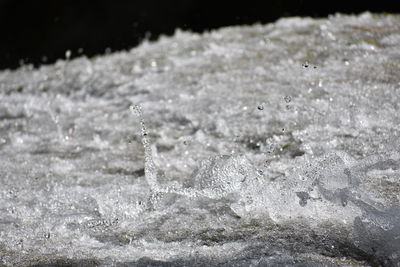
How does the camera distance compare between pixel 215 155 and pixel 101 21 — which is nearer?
pixel 215 155

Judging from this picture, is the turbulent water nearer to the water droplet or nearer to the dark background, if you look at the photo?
the water droplet

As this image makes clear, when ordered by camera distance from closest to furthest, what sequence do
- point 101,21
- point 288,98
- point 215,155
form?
point 215,155 < point 288,98 < point 101,21

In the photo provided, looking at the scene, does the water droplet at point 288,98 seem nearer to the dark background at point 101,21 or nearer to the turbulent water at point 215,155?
the turbulent water at point 215,155

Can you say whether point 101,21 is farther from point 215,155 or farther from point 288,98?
point 215,155

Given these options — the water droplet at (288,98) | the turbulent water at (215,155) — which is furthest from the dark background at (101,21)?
the water droplet at (288,98)

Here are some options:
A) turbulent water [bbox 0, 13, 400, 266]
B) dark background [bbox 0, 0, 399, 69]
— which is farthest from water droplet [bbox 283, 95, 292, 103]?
dark background [bbox 0, 0, 399, 69]

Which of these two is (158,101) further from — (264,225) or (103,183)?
(264,225)

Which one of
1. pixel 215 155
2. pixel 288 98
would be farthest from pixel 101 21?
pixel 215 155

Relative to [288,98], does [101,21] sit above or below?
above
